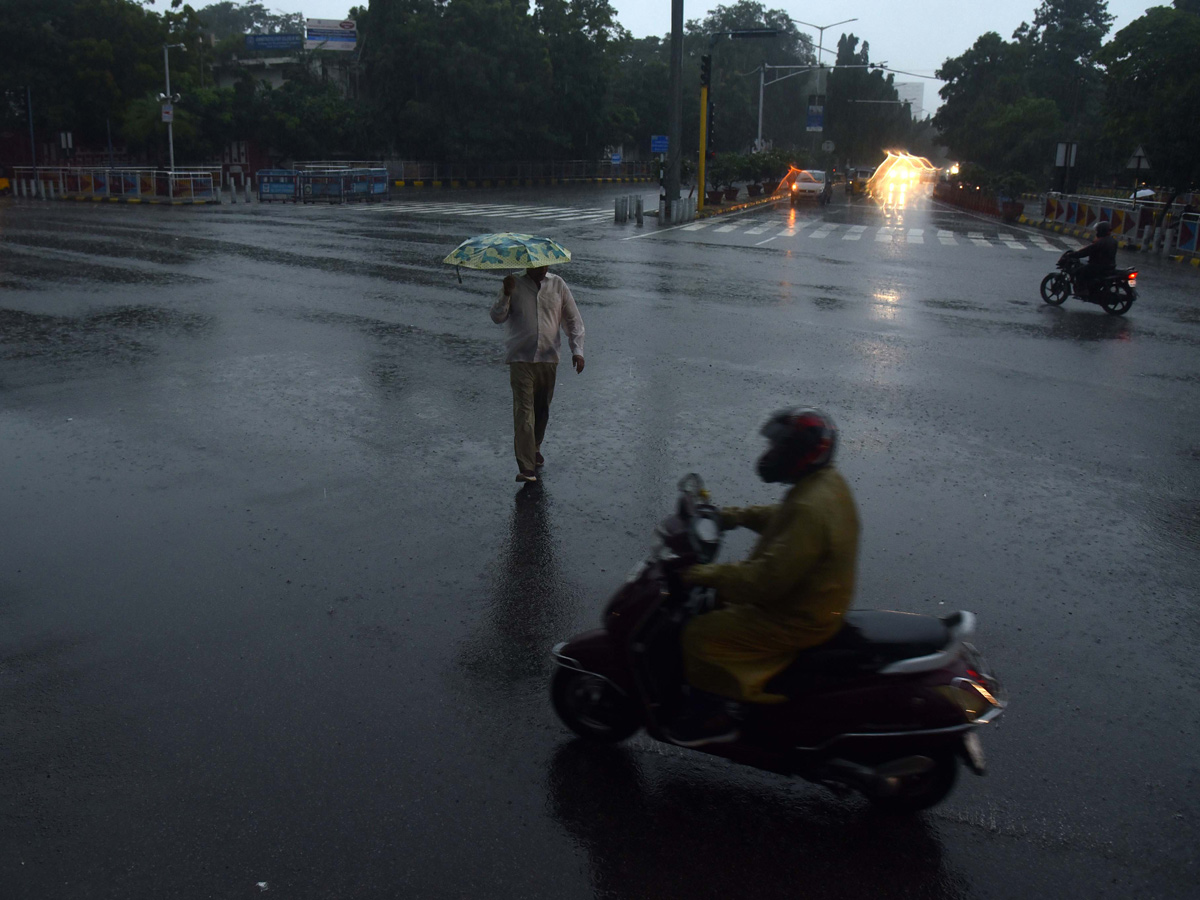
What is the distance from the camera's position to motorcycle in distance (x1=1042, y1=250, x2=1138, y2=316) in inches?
590

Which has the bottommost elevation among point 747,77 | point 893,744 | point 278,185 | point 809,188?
point 893,744

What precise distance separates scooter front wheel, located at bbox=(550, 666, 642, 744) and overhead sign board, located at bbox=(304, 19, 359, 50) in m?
76.4

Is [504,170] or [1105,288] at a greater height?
[504,170]

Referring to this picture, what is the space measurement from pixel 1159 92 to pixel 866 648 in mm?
32363

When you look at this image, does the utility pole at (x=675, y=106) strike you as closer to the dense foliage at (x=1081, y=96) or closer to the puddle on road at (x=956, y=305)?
the dense foliage at (x=1081, y=96)

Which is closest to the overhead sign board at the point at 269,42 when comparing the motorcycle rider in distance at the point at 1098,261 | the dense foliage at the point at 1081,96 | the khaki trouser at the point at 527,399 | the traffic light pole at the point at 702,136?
the traffic light pole at the point at 702,136

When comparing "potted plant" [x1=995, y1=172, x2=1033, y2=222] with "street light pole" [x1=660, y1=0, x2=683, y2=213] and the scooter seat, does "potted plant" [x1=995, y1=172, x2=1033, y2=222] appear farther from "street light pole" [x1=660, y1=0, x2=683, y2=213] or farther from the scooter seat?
the scooter seat

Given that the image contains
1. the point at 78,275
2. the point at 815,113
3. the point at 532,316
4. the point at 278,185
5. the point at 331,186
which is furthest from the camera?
the point at 815,113

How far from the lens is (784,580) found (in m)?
3.39

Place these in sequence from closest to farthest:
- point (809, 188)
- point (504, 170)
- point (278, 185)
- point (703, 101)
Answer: point (703, 101) < point (278, 185) < point (809, 188) < point (504, 170)

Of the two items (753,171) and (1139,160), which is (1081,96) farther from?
(1139,160)

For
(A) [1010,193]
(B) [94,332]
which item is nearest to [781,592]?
(B) [94,332]

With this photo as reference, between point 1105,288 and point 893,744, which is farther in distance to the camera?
point 1105,288

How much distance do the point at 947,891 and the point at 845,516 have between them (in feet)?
4.20
